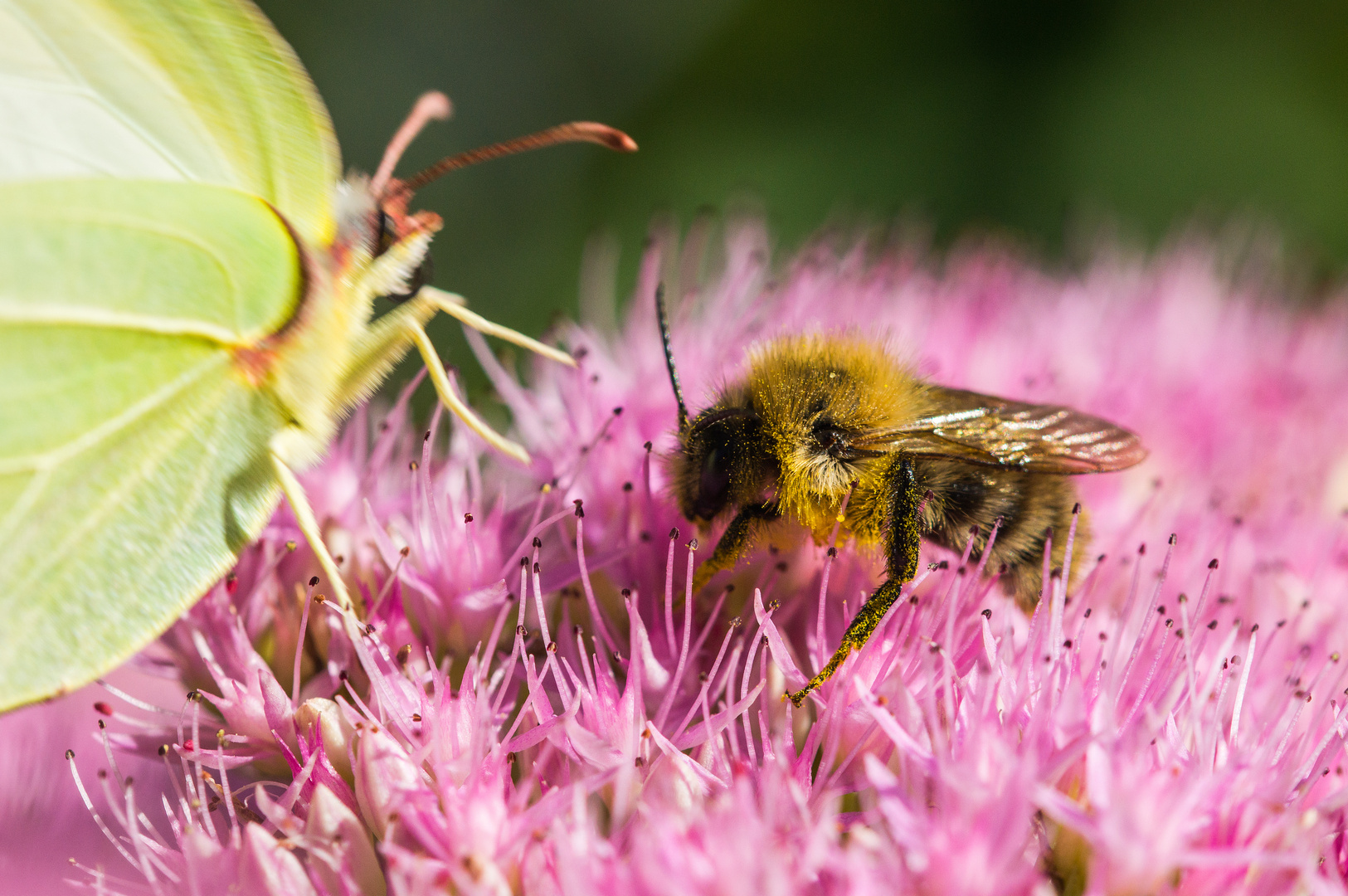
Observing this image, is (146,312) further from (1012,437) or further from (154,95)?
(1012,437)

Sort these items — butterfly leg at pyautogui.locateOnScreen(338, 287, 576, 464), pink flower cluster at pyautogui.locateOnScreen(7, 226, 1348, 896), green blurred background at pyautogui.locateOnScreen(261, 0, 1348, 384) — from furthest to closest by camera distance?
1. green blurred background at pyautogui.locateOnScreen(261, 0, 1348, 384)
2. butterfly leg at pyautogui.locateOnScreen(338, 287, 576, 464)
3. pink flower cluster at pyautogui.locateOnScreen(7, 226, 1348, 896)

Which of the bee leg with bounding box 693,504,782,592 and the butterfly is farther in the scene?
the bee leg with bounding box 693,504,782,592

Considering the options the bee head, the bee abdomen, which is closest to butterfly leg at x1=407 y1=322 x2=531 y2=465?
the bee head

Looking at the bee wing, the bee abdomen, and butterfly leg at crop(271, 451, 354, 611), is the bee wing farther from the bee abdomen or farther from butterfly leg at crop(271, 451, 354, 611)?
butterfly leg at crop(271, 451, 354, 611)

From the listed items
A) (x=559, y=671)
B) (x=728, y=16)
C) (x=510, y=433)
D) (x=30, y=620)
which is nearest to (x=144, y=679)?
(x=510, y=433)

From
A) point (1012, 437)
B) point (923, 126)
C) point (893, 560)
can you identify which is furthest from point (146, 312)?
point (923, 126)

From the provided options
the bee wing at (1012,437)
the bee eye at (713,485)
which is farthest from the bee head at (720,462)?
the bee wing at (1012,437)

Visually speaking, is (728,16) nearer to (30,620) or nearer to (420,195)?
(420,195)
